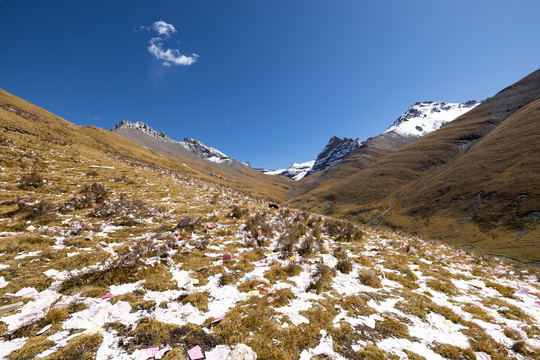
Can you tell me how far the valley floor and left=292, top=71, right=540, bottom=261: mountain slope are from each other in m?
28.5

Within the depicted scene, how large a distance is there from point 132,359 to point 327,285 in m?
5.77

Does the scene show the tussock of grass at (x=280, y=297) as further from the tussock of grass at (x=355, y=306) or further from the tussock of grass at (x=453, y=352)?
the tussock of grass at (x=453, y=352)

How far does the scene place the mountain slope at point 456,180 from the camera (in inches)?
1394

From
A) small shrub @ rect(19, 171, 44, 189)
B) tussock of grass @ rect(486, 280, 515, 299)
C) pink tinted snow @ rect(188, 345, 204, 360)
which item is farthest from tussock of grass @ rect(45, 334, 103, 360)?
small shrub @ rect(19, 171, 44, 189)

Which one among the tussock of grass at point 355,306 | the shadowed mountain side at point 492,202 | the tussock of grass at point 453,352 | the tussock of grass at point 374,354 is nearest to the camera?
the tussock of grass at point 374,354

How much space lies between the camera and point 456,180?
5322 cm

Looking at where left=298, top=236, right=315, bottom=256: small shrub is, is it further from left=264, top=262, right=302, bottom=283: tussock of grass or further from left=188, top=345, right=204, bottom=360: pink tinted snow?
left=188, top=345, right=204, bottom=360: pink tinted snow

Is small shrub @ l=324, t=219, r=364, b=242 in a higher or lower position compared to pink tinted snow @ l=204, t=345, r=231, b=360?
higher

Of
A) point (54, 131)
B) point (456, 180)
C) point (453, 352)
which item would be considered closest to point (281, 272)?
point (453, 352)

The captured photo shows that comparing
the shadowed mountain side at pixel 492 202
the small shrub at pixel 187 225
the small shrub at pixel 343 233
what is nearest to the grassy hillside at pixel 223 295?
the small shrub at pixel 187 225

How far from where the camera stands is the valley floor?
398cm

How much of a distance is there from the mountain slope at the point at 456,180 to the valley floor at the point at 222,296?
28537mm

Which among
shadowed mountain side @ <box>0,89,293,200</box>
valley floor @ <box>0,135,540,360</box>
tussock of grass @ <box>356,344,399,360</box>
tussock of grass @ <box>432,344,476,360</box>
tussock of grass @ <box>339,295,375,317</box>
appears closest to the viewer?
valley floor @ <box>0,135,540,360</box>

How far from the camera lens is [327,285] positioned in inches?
272
